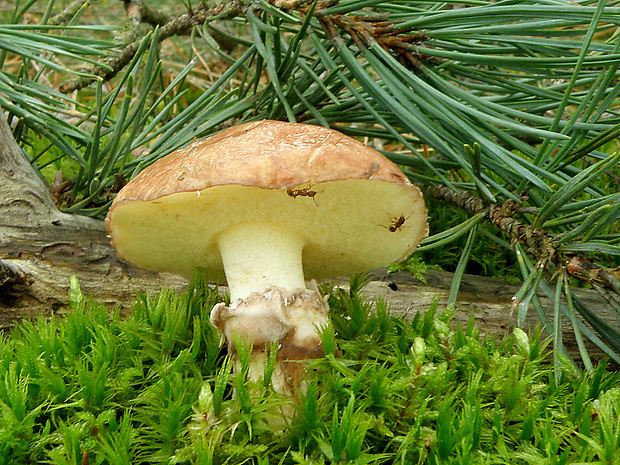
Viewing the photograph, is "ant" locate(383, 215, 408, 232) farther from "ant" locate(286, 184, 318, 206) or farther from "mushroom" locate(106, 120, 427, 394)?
"ant" locate(286, 184, 318, 206)

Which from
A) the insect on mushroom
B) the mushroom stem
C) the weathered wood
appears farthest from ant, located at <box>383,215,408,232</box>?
the weathered wood

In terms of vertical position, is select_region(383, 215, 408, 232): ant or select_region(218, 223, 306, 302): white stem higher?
select_region(383, 215, 408, 232): ant

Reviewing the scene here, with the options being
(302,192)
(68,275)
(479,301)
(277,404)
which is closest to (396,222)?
(302,192)

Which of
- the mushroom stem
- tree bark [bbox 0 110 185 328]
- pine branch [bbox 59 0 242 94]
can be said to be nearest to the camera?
the mushroom stem

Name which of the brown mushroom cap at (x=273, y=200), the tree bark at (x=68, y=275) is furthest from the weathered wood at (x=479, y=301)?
the brown mushroom cap at (x=273, y=200)

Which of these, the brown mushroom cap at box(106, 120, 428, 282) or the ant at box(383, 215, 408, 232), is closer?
the brown mushroom cap at box(106, 120, 428, 282)

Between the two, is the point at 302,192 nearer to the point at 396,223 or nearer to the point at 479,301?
the point at 396,223

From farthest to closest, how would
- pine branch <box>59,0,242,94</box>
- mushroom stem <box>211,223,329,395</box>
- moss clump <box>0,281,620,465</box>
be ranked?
pine branch <box>59,0,242,94</box> < mushroom stem <box>211,223,329,395</box> < moss clump <box>0,281,620,465</box>

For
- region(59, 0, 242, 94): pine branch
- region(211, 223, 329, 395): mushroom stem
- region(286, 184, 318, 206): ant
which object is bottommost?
region(211, 223, 329, 395): mushroom stem
